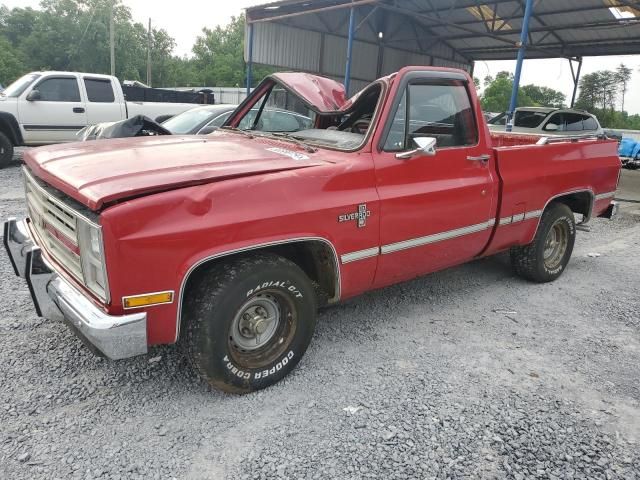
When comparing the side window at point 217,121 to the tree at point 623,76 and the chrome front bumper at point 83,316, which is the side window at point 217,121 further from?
the tree at point 623,76

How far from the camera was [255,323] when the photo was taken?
2852mm

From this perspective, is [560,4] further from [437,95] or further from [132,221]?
[132,221]

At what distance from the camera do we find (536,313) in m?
4.31

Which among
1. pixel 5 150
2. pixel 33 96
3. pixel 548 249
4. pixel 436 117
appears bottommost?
pixel 5 150

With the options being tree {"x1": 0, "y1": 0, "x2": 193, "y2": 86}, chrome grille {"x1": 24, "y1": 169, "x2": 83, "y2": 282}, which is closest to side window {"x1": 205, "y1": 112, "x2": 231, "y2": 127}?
chrome grille {"x1": 24, "y1": 169, "x2": 83, "y2": 282}

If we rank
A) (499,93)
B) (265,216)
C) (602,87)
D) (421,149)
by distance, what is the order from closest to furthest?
(265,216)
(421,149)
(602,87)
(499,93)

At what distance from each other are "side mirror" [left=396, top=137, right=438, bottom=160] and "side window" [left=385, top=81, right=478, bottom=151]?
0.32 feet

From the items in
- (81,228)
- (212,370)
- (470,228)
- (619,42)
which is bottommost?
(212,370)

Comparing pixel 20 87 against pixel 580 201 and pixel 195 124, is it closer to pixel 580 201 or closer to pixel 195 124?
pixel 195 124

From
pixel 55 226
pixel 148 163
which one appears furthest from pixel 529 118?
pixel 55 226

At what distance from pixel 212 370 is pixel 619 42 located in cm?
2013

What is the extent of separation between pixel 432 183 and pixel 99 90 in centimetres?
932

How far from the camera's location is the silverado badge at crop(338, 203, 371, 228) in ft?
9.91

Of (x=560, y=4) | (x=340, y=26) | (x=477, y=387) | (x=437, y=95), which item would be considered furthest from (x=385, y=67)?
(x=477, y=387)
